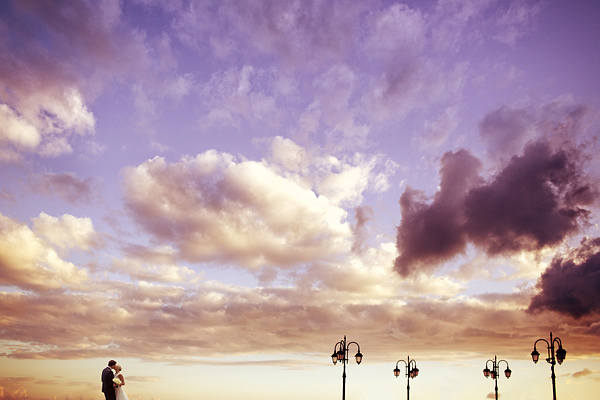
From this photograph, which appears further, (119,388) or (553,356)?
(553,356)

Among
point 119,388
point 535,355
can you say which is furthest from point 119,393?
point 535,355

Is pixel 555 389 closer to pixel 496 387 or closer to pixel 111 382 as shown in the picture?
pixel 496 387

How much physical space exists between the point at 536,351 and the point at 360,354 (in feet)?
44.8

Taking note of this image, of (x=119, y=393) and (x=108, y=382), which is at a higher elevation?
(x=108, y=382)

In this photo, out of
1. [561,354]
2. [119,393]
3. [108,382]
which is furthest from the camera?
[561,354]

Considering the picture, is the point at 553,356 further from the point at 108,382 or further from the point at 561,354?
the point at 108,382

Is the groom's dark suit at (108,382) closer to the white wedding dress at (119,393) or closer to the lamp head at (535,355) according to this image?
the white wedding dress at (119,393)

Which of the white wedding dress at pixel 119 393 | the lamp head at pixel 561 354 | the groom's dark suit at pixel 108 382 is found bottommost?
the white wedding dress at pixel 119 393

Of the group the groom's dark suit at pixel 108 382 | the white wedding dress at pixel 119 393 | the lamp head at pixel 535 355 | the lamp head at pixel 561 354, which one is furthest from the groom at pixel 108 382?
the lamp head at pixel 535 355

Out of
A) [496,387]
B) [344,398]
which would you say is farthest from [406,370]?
[344,398]

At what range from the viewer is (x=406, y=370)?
44531 millimetres

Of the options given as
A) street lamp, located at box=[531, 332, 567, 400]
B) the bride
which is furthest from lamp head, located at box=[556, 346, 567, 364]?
the bride

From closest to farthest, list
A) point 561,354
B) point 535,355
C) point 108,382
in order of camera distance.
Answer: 1. point 108,382
2. point 561,354
3. point 535,355

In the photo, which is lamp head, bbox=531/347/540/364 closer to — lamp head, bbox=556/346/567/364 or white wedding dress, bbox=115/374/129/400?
lamp head, bbox=556/346/567/364
